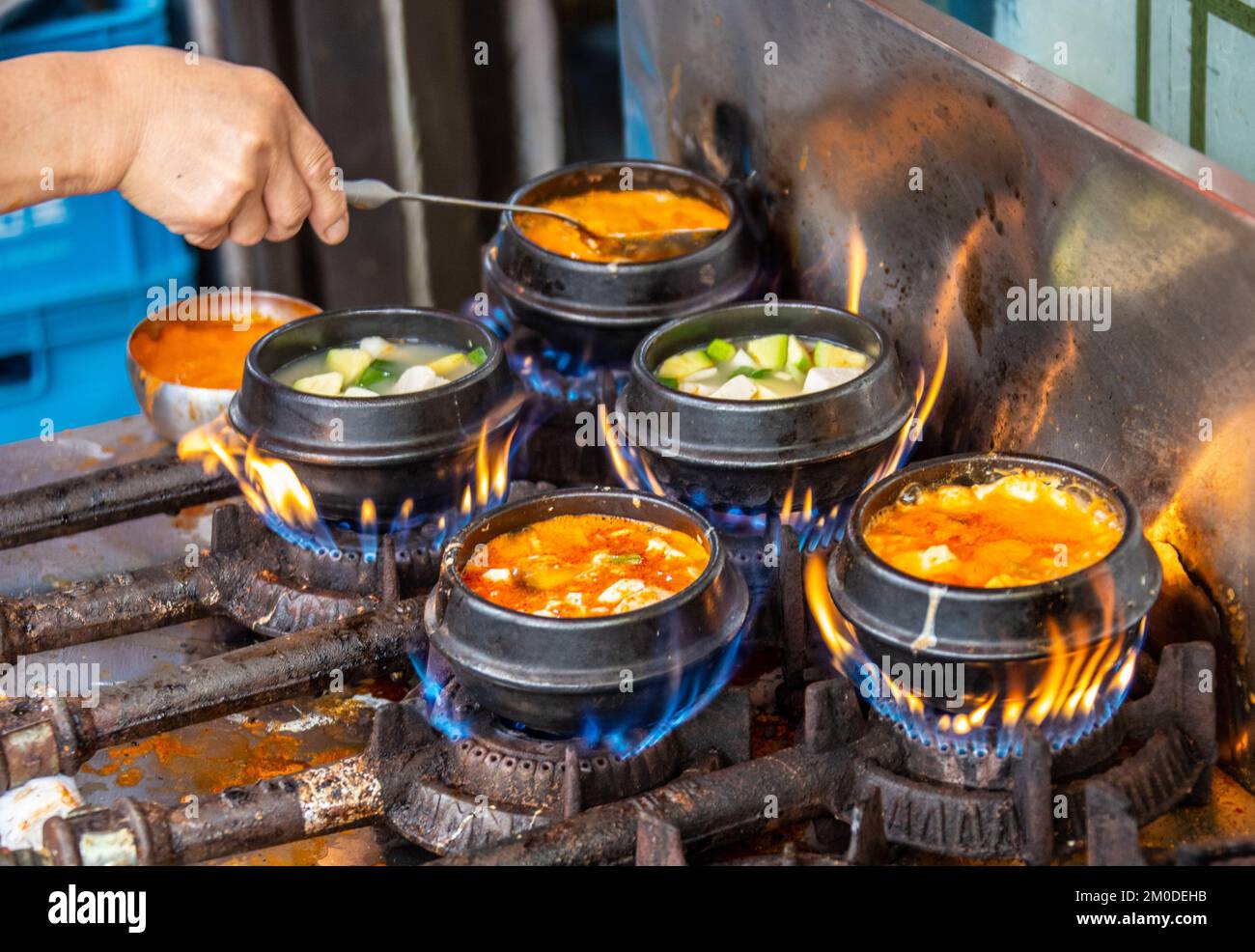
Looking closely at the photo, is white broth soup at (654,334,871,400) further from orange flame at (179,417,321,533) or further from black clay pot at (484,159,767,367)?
orange flame at (179,417,321,533)

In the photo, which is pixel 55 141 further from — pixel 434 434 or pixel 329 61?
pixel 329 61

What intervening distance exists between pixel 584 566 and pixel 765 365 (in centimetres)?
74

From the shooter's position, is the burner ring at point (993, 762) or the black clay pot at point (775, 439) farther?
the black clay pot at point (775, 439)

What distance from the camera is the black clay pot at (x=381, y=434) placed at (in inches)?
115

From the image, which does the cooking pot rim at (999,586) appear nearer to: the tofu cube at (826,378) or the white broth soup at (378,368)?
the tofu cube at (826,378)

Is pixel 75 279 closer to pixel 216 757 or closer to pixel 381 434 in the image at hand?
pixel 381 434

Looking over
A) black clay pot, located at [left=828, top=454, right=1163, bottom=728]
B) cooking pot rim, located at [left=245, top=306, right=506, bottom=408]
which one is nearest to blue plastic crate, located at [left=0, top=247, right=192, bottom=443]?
cooking pot rim, located at [left=245, top=306, right=506, bottom=408]

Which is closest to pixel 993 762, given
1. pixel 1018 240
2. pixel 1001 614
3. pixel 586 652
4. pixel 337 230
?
pixel 1001 614

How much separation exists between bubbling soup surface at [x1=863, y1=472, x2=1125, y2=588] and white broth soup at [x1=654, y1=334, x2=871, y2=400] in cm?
49

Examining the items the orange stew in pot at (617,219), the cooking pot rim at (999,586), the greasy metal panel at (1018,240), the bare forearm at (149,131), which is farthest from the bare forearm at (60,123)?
the cooking pot rim at (999,586)

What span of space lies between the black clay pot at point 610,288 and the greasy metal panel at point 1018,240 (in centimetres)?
Result: 23

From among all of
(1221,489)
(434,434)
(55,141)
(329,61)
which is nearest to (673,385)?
(434,434)

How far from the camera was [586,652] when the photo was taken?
2344 mm

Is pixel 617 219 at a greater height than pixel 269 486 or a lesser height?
greater
